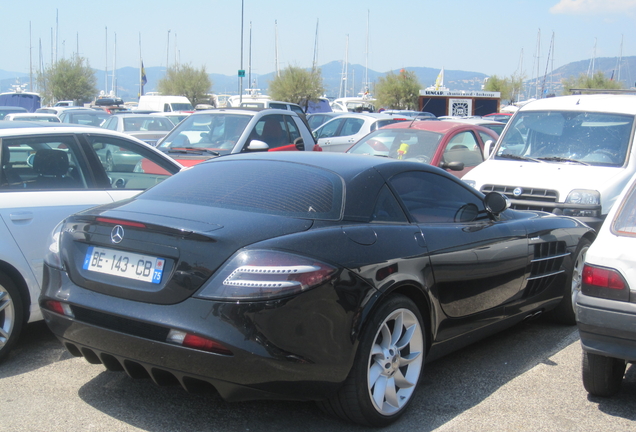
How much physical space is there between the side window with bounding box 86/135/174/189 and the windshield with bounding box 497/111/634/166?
4550 mm

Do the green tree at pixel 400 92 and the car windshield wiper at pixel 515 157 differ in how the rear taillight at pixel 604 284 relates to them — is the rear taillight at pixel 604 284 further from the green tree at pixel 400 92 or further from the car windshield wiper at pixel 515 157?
the green tree at pixel 400 92

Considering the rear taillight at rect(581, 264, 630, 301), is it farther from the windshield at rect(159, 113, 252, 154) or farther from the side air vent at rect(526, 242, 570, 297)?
the windshield at rect(159, 113, 252, 154)

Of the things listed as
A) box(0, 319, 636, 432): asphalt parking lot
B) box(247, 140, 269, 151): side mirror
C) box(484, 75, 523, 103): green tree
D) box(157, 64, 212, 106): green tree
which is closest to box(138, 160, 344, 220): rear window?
box(0, 319, 636, 432): asphalt parking lot

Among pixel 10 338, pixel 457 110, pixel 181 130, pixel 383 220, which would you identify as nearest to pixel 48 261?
pixel 10 338

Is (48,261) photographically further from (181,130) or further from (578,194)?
(181,130)

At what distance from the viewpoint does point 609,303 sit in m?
3.72

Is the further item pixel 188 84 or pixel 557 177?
pixel 188 84

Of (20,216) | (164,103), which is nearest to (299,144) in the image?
(20,216)

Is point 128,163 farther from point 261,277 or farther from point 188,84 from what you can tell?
point 188,84

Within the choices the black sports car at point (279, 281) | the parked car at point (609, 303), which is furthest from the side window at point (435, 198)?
the parked car at point (609, 303)

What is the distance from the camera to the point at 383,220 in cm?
395

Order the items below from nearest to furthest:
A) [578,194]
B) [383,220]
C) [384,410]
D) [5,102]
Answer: [384,410], [383,220], [578,194], [5,102]

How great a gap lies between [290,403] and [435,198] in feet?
5.50

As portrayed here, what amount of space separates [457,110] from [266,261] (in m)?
38.3
